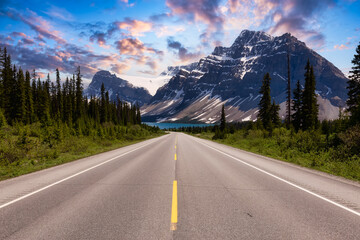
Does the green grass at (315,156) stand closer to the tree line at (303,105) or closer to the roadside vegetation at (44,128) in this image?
the roadside vegetation at (44,128)

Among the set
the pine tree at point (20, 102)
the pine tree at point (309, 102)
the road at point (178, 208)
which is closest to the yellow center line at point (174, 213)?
the road at point (178, 208)

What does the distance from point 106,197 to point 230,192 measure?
3.68 meters

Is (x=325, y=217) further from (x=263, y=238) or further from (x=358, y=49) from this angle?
(x=358, y=49)

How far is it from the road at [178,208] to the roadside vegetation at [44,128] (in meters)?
5.31

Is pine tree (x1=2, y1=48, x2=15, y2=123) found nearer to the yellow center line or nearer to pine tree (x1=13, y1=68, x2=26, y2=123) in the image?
pine tree (x1=13, y1=68, x2=26, y2=123)

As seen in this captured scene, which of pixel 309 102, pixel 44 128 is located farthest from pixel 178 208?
pixel 309 102

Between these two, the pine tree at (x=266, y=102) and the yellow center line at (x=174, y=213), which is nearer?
the yellow center line at (x=174, y=213)

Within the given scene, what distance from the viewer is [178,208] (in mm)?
4734

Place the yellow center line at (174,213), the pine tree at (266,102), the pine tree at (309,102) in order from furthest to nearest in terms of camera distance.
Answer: the pine tree at (266,102)
the pine tree at (309,102)
the yellow center line at (174,213)

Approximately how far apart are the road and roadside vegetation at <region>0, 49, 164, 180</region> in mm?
5307

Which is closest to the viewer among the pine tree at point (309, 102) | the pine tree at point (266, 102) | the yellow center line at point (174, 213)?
the yellow center line at point (174, 213)

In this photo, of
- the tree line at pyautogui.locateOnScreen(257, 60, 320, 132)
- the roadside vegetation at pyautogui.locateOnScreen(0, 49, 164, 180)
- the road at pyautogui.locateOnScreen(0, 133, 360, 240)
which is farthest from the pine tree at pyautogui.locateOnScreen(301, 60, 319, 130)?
the road at pyautogui.locateOnScreen(0, 133, 360, 240)

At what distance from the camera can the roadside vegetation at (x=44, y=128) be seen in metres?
12.8

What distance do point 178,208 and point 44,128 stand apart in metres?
32.1
